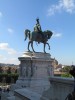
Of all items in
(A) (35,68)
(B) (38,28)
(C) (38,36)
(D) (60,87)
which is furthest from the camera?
(B) (38,28)

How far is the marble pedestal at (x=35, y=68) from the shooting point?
1111 inches

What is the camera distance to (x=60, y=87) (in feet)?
27.1

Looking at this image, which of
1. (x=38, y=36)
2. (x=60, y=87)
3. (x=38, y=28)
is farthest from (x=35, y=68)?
(x=60, y=87)

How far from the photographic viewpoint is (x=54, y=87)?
873 centimetres

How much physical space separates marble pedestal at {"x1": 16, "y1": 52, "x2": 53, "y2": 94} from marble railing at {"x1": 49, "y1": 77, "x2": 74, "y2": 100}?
1911 cm

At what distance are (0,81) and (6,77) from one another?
227 cm

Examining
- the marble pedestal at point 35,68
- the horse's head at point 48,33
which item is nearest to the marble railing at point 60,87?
the marble pedestal at point 35,68

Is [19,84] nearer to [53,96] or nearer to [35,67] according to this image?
[35,67]

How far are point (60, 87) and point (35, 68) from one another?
20367 mm

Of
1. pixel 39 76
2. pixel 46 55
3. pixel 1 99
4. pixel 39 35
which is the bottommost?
pixel 1 99

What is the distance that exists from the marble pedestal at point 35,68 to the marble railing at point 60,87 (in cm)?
1911

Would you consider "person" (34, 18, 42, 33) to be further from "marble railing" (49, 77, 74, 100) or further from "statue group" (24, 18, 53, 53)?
"marble railing" (49, 77, 74, 100)

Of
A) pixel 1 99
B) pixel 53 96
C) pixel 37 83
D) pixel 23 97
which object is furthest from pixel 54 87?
pixel 37 83

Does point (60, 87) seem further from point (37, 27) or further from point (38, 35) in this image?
point (37, 27)
